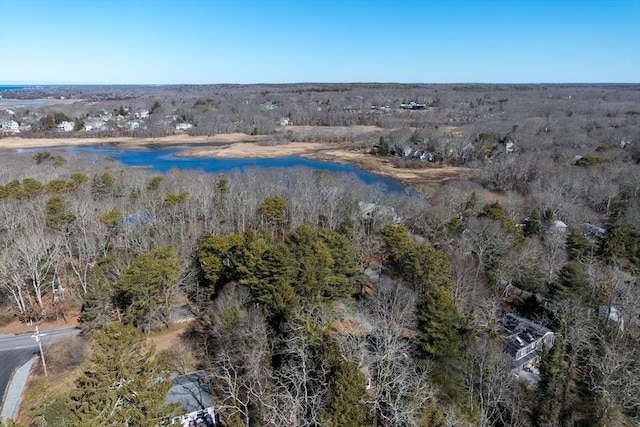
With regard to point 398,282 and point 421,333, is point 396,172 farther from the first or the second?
point 421,333

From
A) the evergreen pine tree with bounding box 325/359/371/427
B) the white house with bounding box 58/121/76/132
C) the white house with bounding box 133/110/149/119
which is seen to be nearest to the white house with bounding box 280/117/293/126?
the white house with bounding box 133/110/149/119

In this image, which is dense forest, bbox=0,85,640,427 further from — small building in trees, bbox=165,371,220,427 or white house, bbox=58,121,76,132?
white house, bbox=58,121,76,132

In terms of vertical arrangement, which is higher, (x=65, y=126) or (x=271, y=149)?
(x=65, y=126)

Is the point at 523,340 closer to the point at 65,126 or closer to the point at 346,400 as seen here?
the point at 346,400

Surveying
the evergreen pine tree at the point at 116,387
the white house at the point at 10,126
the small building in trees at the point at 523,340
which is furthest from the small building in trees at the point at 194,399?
the white house at the point at 10,126

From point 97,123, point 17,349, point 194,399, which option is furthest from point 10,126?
point 194,399

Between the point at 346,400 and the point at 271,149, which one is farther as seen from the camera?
the point at 271,149
